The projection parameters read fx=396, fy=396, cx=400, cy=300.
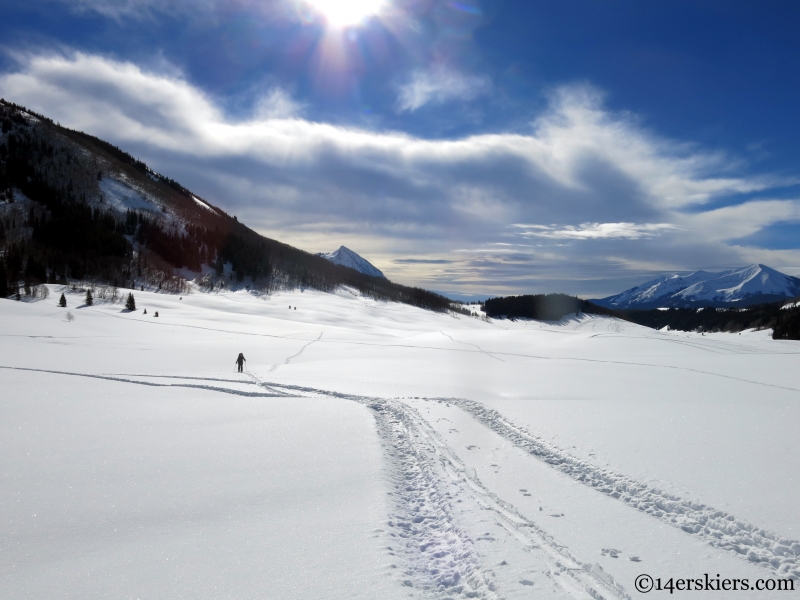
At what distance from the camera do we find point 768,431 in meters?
9.75

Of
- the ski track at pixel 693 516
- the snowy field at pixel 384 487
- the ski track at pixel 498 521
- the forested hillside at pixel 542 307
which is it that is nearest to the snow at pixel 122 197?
the snowy field at pixel 384 487

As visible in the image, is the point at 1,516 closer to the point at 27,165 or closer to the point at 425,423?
the point at 425,423

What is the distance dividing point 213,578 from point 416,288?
15474 centimetres

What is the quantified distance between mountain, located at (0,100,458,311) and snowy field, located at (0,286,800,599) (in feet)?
238

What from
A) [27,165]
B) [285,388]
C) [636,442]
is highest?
[27,165]

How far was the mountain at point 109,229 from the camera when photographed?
3401 inches

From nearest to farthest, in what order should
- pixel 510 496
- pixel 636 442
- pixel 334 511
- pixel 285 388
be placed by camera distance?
pixel 334 511
pixel 510 496
pixel 636 442
pixel 285 388

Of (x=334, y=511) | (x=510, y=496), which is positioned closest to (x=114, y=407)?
(x=334, y=511)

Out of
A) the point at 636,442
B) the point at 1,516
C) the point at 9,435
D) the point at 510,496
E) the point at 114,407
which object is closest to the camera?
the point at 1,516

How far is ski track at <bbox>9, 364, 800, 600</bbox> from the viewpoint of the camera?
183 inches

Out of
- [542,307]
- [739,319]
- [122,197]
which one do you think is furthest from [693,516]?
[739,319]

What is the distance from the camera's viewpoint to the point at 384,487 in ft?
23.0

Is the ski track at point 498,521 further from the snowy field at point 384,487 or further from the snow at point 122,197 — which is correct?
the snow at point 122,197

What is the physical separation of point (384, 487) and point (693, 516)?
15.9 ft
